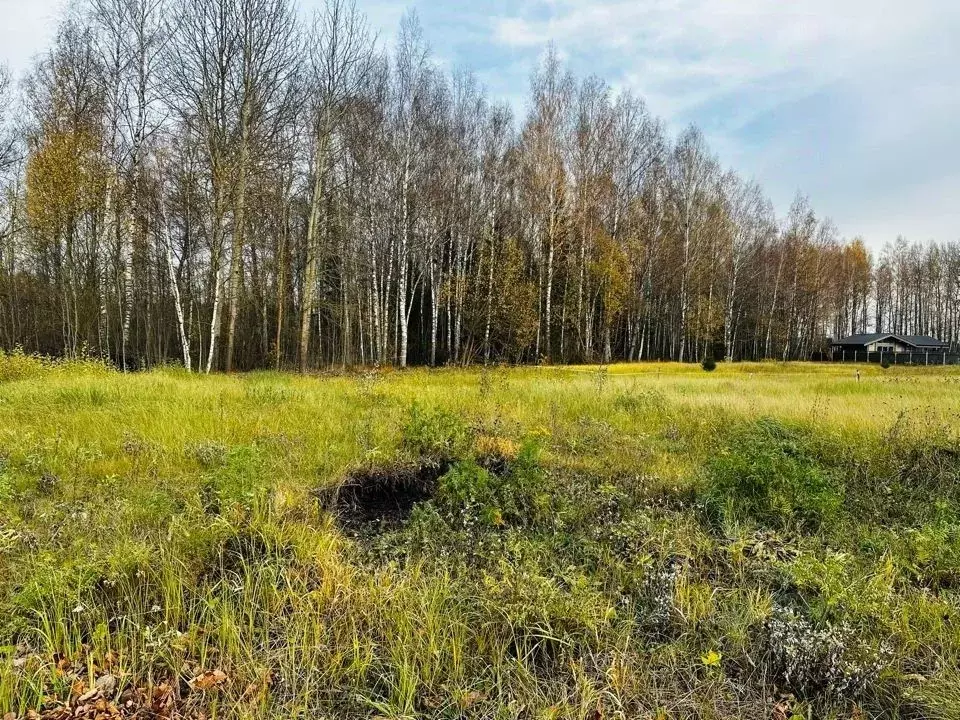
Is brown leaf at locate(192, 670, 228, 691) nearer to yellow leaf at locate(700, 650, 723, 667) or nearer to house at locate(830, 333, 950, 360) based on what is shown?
yellow leaf at locate(700, 650, 723, 667)

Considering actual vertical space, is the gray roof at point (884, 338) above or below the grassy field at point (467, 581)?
above

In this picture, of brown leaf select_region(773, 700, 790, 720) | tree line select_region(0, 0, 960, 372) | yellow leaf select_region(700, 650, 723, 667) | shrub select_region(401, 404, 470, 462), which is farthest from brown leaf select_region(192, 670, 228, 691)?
tree line select_region(0, 0, 960, 372)

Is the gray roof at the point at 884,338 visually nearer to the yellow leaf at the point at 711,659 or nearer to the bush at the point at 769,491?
the bush at the point at 769,491

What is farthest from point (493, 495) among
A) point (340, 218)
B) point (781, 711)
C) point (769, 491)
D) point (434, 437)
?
point (340, 218)

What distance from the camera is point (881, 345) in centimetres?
4484

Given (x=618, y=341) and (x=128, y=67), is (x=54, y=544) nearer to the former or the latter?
(x=128, y=67)

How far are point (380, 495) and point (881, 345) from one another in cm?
5541

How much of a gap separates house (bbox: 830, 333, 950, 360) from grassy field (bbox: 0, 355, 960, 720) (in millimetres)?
49130

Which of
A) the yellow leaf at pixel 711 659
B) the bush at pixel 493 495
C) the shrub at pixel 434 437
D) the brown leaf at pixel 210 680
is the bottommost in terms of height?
the brown leaf at pixel 210 680

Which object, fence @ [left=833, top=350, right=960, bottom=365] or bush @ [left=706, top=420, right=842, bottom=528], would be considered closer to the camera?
bush @ [left=706, top=420, right=842, bottom=528]

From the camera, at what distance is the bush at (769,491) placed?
164 inches

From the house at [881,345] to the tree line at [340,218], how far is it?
11.6m

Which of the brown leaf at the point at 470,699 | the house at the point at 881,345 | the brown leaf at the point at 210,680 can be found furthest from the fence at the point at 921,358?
the brown leaf at the point at 210,680

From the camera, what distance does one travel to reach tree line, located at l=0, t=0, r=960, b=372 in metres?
16.1
